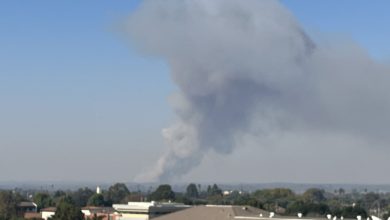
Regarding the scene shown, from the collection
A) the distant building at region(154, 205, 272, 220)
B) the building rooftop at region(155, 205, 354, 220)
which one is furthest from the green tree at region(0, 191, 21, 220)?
the building rooftop at region(155, 205, 354, 220)

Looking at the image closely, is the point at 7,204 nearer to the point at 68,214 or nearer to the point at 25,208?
the point at 25,208

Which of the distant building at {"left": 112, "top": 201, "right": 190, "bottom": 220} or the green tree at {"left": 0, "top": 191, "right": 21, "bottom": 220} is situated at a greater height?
the green tree at {"left": 0, "top": 191, "right": 21, "bottom": 220}

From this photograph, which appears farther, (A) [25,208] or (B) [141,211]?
(A) [25,208]

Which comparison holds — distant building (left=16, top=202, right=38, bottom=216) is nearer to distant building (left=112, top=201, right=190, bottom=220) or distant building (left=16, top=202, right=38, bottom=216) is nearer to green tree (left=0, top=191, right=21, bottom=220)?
green tree (left=0, top=191, right=21, bottom=220)

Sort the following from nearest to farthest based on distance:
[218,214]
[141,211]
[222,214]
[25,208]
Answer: [222,214] → [218,214] → [141,211] → [25,208]

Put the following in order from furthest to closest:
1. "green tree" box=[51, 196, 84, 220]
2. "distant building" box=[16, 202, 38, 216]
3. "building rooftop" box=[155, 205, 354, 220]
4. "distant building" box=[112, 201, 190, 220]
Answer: "distant building" box=[16, 202, 38, 216], "distant building" box=[112, 201, 190, 220], "green tree" box=[51, 196, 84, 220], "building rooftop" box=[155, 205, 354, 220]

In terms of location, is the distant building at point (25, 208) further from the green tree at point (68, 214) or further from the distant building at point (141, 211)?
the green tree at point (68, 214)

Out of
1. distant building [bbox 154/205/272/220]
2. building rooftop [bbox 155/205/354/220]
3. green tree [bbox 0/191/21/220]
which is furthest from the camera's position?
green tree [bbox 0/191/21/220]

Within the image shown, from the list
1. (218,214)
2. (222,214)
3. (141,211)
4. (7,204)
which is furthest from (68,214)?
(7,204)

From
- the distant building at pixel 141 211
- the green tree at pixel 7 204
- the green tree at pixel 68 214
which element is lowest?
the green tree at pixel 68 214

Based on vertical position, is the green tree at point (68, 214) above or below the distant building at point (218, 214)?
above

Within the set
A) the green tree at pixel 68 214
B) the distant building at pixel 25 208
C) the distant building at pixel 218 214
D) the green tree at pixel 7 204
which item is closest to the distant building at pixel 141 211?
the green tree at pixel 68 214

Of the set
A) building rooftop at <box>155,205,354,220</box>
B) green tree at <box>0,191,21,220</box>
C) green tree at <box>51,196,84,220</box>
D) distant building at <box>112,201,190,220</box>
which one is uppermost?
green tree at <box>0,191,21,220</box>

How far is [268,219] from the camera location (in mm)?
96312
